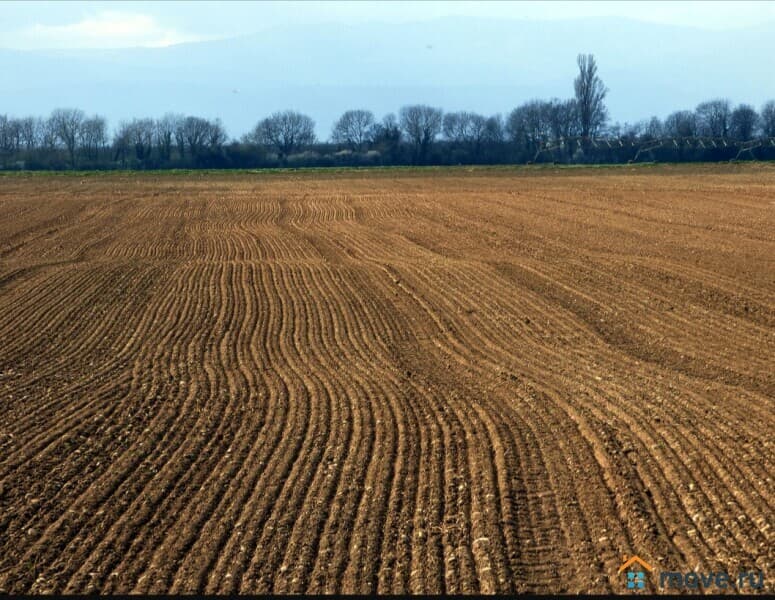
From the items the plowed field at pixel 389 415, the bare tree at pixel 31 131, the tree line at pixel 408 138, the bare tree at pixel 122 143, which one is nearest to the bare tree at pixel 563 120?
the tree line at pixel 408 138

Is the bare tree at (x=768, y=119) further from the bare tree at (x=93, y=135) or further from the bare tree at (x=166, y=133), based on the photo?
the bare tree at (x=93, y=135)

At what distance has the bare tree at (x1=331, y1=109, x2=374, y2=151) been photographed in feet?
404

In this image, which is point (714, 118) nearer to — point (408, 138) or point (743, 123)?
point (743, 123)

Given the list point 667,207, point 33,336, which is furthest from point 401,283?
point 667,207

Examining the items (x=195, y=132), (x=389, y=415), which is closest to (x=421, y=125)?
(x=195, y=132)

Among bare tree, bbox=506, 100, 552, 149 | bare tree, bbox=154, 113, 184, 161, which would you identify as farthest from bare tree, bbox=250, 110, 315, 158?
bare tree, bbox=506, 100, 552, 149

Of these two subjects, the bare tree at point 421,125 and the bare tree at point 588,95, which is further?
the bare tree at point 421,125

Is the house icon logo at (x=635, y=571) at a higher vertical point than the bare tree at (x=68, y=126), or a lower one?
lower

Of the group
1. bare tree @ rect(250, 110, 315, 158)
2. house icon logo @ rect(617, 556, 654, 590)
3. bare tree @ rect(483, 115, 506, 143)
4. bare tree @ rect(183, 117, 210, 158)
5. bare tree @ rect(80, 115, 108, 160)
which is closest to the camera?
house icon logo @ rect(617, 556, 654, 590)

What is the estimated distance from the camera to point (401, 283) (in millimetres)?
20672

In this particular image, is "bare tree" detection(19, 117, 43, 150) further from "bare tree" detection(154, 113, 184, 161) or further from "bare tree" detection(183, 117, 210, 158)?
"bare tree" detection(183, 117, 210, 158)

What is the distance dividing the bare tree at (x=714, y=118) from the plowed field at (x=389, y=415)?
267ft

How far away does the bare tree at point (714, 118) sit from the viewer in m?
102

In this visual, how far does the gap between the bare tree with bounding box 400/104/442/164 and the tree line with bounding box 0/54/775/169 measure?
224mm
